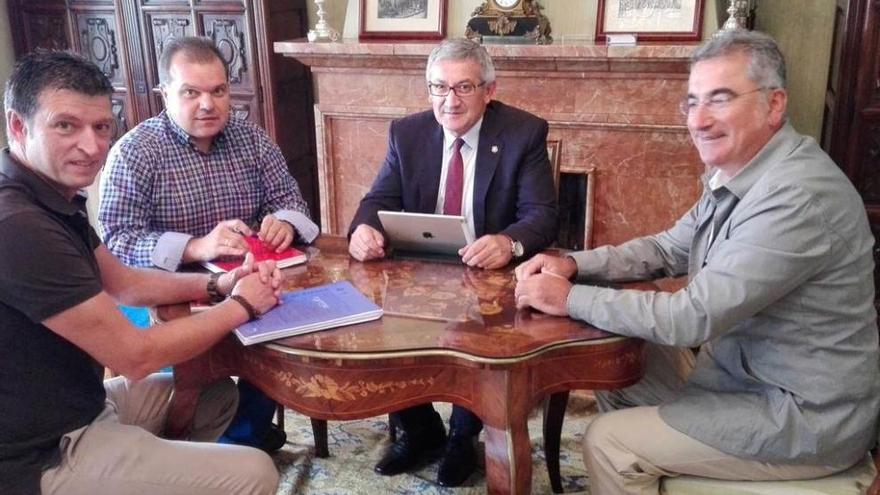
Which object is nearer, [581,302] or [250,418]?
[581,302]

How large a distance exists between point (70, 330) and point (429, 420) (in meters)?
1.15

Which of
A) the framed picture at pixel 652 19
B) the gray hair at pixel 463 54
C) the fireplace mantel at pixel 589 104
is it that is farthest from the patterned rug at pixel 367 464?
the framed picture at pixel 652 19

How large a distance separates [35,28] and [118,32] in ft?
1.82

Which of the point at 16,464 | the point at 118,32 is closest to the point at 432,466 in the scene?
the point at 16,464

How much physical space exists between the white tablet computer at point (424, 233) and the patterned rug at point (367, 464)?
70 centimetres

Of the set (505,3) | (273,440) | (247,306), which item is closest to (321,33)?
(505,3)

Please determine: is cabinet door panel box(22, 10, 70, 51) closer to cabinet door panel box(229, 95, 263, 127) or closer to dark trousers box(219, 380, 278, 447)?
cabinet door panel box(229, 95, 263, 127)

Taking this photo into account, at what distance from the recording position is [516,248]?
1.88 meters

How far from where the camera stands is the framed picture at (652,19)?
114 inches

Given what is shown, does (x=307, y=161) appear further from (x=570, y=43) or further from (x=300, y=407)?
(x=300, y=407)

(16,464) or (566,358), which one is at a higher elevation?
(566,358)

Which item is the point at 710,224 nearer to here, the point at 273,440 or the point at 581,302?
the point at 581,302

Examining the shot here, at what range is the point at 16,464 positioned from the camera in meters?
1.35

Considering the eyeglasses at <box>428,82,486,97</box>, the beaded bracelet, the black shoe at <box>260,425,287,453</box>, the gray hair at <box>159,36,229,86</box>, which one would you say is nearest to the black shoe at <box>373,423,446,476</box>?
the black shoe at <box>260,425,287,453</box>
